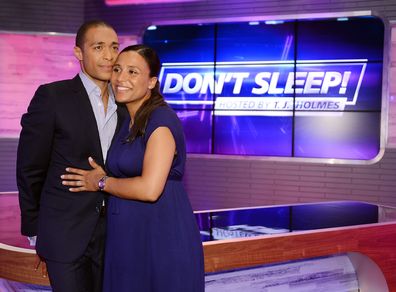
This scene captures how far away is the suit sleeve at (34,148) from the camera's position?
2002 mm

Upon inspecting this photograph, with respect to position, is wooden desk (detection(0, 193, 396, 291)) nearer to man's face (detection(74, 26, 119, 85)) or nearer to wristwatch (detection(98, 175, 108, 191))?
wristwatch (detection(98, 175, 108, 191))

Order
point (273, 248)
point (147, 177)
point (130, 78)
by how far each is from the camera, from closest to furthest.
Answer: point (147, 177) < point (130, 78) < point (273, 248)

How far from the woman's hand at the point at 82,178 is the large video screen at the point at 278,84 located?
6.10 m

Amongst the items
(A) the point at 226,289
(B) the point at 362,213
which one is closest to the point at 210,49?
(B) the point at 362,213

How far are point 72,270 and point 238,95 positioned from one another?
6450 mm

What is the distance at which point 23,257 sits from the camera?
2.62 m

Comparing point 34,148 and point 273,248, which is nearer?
point 34,148

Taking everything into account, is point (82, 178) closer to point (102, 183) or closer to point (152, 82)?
point (102, 183)

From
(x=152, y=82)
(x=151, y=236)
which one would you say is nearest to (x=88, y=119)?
(x=152, y=82)

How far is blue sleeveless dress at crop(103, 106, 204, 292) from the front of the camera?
6.82 feet

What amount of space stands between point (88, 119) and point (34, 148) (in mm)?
219

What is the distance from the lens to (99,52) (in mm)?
2139

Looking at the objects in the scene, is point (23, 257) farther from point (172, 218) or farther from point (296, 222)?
point (296, 222)

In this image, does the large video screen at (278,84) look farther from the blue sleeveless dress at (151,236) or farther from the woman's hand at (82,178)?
the woman's hand at (82,178)
